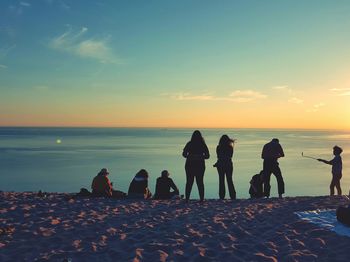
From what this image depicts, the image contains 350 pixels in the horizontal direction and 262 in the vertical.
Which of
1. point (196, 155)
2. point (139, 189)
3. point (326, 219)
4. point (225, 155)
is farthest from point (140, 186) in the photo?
point (326, 219)

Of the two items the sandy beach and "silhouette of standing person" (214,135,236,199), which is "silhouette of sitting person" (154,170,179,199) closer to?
the sandy beach

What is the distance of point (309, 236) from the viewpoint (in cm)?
890

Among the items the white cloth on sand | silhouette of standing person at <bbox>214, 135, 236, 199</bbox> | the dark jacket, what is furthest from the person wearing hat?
the white cloth on sand

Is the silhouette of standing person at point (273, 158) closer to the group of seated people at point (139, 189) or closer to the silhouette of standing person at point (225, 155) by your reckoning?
the silhouette of standing person at point (225, 155)

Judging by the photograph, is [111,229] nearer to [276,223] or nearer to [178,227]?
[178,227]

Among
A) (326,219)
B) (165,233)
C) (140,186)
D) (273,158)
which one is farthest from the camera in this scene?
(140,186)

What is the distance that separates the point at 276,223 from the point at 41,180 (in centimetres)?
2901

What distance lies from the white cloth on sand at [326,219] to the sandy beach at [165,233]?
241mm

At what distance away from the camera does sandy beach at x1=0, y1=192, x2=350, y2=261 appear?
25.8 ft

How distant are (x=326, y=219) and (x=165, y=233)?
4227mm

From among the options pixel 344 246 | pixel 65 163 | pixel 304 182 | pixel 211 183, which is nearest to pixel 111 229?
pixel 344 246

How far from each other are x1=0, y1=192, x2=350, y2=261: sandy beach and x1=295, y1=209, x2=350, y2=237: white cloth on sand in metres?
0.24

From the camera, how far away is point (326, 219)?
10094 millimetres

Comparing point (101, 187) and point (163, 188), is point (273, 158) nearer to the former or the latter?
point (163, 188)
